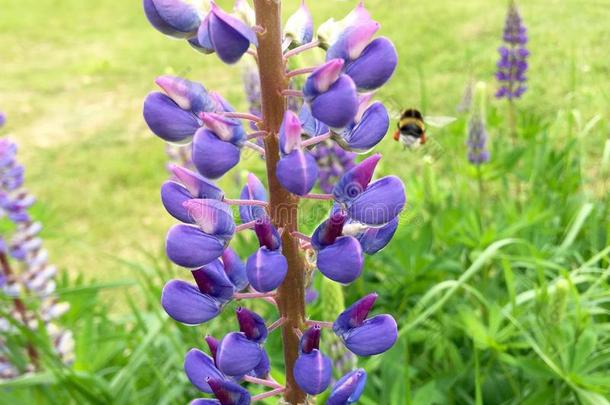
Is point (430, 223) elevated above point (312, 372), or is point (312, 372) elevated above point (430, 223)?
point (312, 372)

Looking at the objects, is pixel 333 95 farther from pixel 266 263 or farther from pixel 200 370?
pixel 200 370

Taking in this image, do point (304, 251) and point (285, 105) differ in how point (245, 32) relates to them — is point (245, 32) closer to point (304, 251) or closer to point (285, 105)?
point (285, 105)

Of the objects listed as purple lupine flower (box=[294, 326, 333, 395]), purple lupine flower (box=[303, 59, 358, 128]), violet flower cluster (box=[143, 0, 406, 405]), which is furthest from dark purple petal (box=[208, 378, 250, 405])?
purple lupine flower (box=[303, 59, 358, 128])

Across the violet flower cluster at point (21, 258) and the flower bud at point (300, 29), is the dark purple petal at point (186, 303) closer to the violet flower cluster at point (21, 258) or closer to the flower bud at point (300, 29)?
the flower bud at point (300, 29)

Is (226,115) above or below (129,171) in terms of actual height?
above

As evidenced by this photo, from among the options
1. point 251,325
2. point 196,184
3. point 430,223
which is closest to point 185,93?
point 196,184

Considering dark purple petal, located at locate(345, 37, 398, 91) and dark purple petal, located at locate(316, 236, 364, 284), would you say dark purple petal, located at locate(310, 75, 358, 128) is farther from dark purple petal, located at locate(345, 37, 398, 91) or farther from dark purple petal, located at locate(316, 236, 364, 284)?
dark purple petal, located at locate(316, 236, 364, 284)

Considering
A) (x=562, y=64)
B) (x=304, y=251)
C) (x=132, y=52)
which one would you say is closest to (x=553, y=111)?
(x=562, y=64)
